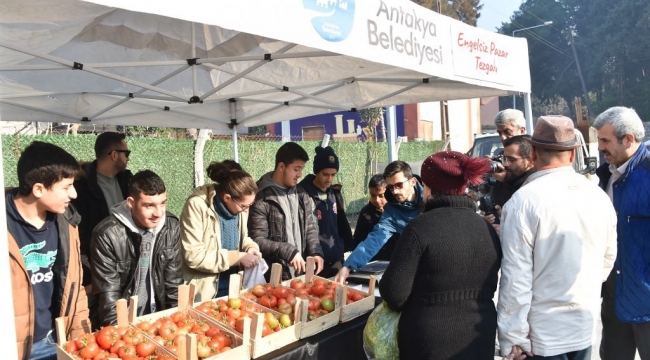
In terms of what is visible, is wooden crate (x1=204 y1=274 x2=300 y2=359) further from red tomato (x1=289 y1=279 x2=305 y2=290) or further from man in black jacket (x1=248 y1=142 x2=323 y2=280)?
man in black jacket (x1=248 y1=142 x2=323 y2=280)

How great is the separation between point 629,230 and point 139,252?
2.67 meters

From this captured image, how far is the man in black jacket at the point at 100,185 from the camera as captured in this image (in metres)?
3.77

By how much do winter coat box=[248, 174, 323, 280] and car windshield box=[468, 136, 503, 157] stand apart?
637 cm

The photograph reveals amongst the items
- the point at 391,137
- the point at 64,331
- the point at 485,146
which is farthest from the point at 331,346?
the point at 485,146

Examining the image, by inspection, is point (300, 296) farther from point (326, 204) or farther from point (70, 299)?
point (326, 204)

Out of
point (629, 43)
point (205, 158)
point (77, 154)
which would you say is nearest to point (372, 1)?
point (77, 154)

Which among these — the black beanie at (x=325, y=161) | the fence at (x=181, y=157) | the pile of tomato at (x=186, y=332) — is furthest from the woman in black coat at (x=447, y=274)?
the fence at (x=181, y=157)

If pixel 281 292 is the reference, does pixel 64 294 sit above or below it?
above

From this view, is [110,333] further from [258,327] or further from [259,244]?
[259,244]

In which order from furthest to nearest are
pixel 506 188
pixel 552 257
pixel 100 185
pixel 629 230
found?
pixel 100 185
pixel 506 188
pixel 629 230
pixel 552 257

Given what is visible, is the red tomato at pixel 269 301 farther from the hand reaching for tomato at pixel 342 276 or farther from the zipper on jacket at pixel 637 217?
the zipper on jacket at pixel 637 217

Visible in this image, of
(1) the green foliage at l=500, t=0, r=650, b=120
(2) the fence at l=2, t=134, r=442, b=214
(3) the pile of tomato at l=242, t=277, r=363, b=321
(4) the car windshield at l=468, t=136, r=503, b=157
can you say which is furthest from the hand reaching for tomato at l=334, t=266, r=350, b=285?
(1) the green foliage at l=500, t=0, r=650, b=120

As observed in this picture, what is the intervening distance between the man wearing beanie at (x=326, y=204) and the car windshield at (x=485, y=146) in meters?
5.93

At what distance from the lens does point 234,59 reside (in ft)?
11.9
